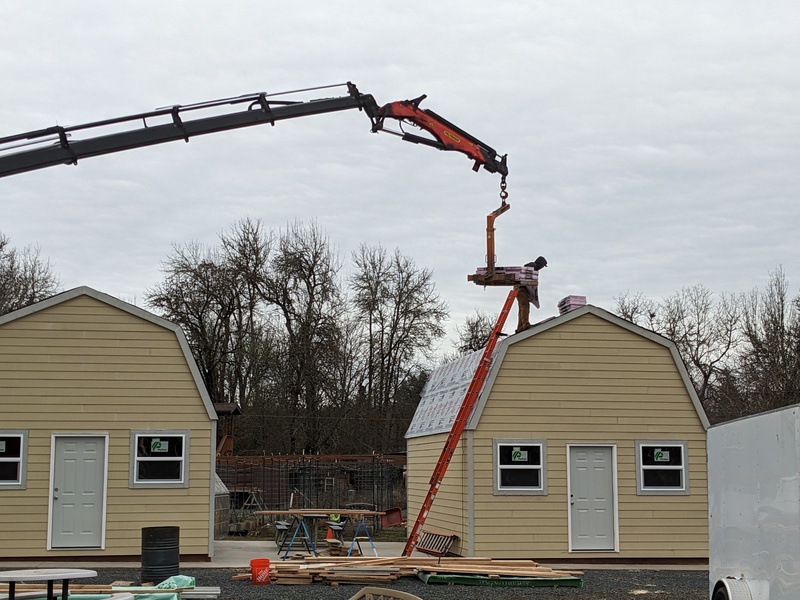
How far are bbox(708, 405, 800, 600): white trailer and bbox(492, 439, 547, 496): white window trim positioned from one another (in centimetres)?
729

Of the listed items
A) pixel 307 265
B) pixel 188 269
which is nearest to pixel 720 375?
pixel 307 265

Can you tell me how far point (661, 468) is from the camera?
17.2m

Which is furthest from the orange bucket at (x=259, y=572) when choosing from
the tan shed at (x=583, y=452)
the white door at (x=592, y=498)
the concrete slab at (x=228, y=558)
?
the white door at (x=592, y=498)

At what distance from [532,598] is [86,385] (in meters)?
8.25

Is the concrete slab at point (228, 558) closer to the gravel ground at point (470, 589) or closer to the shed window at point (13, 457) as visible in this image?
the gravel ground at point (470, 589)

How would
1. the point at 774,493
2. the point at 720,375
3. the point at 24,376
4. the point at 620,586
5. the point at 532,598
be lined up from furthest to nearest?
1. the point at 720,375
2. the point at 24,376
3. the point at 620,586
4. the point at 532,598
5. the point at 774,493

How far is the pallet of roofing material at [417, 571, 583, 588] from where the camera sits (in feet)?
45.4

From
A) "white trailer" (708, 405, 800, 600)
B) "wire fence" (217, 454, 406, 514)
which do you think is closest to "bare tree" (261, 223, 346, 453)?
"wire fence" (217, 454, 406, 514)

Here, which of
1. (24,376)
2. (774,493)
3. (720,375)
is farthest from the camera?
(720,375)

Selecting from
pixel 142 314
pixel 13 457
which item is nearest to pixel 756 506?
pixel 142 314

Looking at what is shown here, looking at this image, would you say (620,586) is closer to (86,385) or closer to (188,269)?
(86,385)

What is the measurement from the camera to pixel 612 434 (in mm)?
17141

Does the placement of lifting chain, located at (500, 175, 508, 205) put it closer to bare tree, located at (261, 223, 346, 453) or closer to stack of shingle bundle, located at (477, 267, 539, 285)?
stack of shingle bundle, located at (477, 267, 539, 285)

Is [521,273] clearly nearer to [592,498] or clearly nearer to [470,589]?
[592,498]
